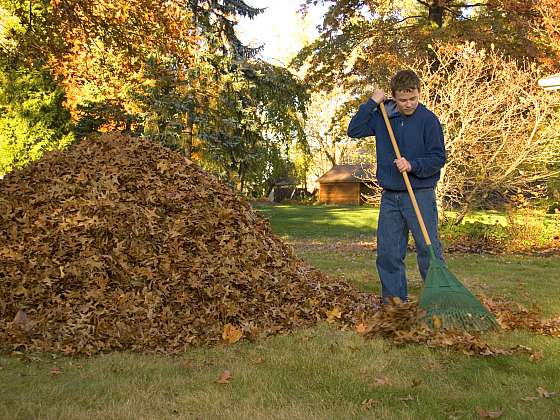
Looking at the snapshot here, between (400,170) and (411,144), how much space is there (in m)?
0.35

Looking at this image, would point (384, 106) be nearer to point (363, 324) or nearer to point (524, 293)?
point (363, 324)

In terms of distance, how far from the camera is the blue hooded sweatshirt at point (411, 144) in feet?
15.6

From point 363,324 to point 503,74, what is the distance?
31.3ft

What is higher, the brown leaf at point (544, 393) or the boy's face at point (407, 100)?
the boy's face at point (407, 100)

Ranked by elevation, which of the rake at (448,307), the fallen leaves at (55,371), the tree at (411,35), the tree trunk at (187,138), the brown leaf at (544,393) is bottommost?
the fallen leaves at (55,371)

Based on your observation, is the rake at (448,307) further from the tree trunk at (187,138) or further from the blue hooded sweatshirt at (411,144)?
the tree trunk at (187,138)

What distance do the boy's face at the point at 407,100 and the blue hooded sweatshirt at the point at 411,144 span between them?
9 centimetres

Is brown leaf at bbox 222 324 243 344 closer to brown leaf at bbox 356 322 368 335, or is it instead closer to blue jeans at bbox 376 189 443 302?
brown leaf at bbox 356 322 368 335

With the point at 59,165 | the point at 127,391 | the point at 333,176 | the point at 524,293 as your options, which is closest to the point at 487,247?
the point at 524,293

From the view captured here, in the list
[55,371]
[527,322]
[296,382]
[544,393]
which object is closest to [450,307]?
[527,322]

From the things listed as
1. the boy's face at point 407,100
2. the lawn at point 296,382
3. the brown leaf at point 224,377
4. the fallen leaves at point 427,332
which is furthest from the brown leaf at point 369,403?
the boy's face at point 407,100

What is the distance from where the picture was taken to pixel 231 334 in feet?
14.5

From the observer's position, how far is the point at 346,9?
768 inches

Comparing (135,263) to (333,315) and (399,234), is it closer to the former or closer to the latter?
(333,315)
